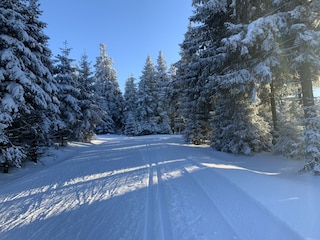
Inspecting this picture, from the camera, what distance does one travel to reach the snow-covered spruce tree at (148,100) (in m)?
43.8

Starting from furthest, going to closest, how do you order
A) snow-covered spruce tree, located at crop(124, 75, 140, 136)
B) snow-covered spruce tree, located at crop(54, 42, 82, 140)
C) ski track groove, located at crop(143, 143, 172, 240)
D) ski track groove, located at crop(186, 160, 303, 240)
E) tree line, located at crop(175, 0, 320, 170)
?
snow-covered spruce tree, located at crop(124, 75, 140, 136) < snow-covered spruce tree, located at crop(54, 42, 82, 140) < tree line, located at crop(175, 0, 320, 170) < ski track groove, located at crop(143, 143, 172, 240) < ski track groove, located at crop(186, 160, 303, 240)

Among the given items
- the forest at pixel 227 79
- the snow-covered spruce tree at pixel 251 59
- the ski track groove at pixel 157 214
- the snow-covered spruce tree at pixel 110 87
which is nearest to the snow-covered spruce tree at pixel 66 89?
the forest at pixel 227 79

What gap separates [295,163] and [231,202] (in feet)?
22.7

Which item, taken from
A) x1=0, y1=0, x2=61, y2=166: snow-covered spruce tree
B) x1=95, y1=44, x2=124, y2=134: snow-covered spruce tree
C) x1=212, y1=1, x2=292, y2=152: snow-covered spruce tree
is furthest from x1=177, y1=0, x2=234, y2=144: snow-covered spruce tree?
x1=95, y1=44, x2=124, y2=134: snow-covered spruce tree

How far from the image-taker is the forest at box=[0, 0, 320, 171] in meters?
8.00

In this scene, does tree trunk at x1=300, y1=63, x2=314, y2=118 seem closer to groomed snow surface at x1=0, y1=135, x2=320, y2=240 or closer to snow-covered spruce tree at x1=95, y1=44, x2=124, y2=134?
groomed snow surface at x1=0, y1=135, x2=320, y2=240

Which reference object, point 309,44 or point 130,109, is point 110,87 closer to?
point 130,109

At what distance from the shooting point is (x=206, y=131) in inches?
757

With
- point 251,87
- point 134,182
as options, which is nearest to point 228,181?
point 134,182

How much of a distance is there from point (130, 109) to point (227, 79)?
39383mm

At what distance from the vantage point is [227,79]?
9.91 m

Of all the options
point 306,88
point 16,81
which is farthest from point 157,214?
point 16,81

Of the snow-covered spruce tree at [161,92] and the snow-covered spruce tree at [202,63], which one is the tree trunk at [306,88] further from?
the snow-covered spruce tree at [161,92]

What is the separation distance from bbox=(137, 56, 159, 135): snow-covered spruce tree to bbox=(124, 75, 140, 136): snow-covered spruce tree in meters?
1.16
